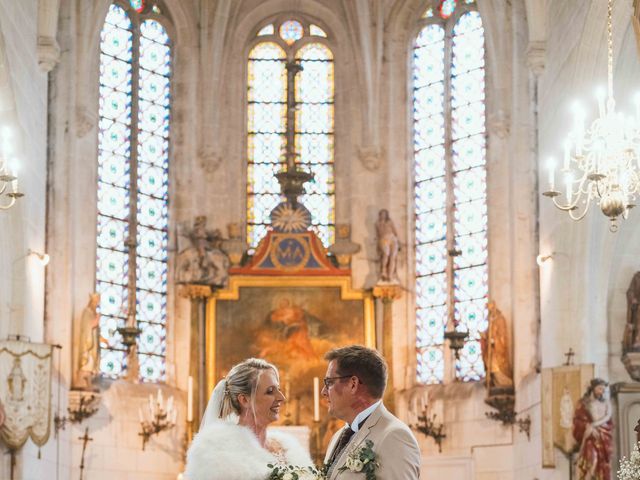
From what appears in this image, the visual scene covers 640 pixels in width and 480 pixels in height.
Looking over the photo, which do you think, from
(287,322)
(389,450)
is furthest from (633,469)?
(287,322)

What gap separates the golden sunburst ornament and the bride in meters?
14.0

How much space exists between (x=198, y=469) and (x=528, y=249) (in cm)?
1287

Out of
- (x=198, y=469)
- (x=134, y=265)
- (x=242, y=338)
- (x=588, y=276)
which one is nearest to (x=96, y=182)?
(x=134, y=265)

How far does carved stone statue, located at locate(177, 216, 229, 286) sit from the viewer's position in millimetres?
20234

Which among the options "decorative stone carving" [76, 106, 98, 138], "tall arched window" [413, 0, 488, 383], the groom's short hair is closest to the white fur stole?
the groom's short hair

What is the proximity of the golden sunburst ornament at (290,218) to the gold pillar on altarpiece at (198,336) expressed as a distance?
1372 millimetres

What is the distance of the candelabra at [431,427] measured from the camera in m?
19.4

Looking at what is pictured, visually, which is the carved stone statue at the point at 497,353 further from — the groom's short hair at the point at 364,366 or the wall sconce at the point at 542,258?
the groom's short hair at the point at 364,366

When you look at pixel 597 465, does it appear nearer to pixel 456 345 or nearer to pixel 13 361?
pixel 456 345

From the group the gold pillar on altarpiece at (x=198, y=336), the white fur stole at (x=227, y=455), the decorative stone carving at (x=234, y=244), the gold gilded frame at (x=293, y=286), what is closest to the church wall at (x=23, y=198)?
the gold pillar on altarpiece at (x=198, y=336)

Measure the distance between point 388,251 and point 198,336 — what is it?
2905 mm

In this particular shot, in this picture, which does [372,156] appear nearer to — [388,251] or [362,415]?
[388,251]

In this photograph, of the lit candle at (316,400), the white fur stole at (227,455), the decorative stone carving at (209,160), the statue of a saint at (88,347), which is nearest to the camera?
the white fur stole at (227,455)

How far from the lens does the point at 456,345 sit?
1850 cm
